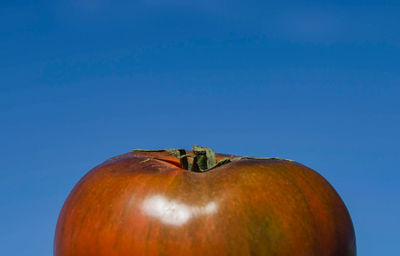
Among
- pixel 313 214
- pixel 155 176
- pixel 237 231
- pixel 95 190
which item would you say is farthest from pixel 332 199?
pixel 95 190

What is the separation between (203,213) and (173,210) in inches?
5.9

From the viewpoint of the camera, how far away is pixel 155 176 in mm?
2822

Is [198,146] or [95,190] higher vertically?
[198,146]

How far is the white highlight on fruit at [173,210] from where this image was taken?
2.59 m

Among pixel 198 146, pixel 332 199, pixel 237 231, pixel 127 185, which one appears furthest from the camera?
pixel 198 146

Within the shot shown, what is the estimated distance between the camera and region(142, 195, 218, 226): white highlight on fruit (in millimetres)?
2592

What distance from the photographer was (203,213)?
2.60 m

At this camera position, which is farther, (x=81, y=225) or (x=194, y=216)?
A: (x=81, y=225)

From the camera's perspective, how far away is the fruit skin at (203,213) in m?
2.56

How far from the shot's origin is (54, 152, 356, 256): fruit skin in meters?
2.56

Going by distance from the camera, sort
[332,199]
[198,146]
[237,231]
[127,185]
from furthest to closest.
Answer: [198,146]
[332,199]
[127,185]
[237,231]

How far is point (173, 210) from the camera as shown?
2619mm

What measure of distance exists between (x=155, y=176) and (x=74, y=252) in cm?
59

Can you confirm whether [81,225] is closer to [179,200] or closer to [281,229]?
[179,200]
